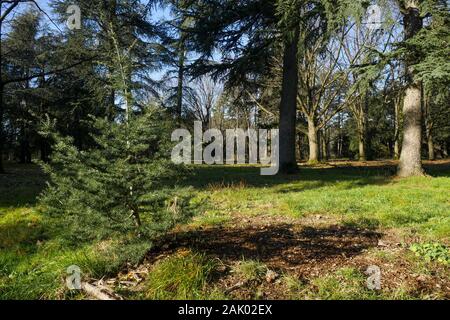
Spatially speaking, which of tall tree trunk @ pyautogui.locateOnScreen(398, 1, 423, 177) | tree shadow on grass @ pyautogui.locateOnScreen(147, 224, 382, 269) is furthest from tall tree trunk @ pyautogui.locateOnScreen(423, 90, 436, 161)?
tree shadow on grass @ pyautogui.locateOnScreen(147, 224, 382, 269)

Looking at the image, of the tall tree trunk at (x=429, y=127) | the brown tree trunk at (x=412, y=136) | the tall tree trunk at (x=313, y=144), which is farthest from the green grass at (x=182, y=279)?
the tall tree trunk at (x=429, y=127)

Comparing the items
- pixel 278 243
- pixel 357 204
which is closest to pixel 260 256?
pixel 278 243

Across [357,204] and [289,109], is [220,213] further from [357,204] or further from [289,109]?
[289,109]

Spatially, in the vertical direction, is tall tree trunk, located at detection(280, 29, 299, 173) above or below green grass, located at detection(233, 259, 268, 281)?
above

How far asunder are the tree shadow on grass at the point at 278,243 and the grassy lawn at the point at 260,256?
0.01 m

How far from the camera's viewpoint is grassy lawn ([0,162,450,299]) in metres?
3.15

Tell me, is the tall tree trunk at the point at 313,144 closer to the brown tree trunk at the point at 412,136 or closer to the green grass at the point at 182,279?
the brown tree trunk at the point at 412,136

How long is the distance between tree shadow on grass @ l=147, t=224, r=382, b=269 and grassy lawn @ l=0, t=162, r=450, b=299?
0.01 meters

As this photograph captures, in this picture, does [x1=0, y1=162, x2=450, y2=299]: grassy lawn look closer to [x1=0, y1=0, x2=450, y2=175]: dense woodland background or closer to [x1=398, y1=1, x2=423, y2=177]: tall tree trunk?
[x1=0, y1=0, x2=450, y2=175]: dense woodland background

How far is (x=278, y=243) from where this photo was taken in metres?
4.39

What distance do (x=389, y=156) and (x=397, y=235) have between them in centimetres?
3499
